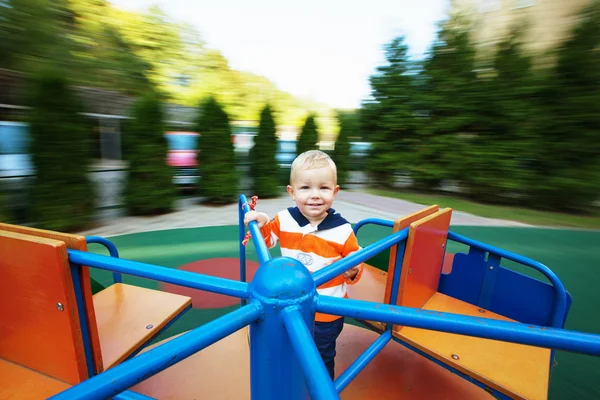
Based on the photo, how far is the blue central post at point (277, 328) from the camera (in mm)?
622

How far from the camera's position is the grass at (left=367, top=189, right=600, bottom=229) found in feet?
18.8

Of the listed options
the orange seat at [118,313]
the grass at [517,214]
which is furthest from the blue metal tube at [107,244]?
the grass at [517,214]

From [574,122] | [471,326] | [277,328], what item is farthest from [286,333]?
[574,122]

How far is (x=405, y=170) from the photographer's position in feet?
27.3

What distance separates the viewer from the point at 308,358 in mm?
517

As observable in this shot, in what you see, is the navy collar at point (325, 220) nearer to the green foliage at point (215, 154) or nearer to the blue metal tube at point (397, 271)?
the blue metal tube at point (397, 271)

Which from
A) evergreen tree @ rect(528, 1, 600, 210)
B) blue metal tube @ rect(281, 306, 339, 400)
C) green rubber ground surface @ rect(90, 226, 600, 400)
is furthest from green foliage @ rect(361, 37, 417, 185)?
blue metal tube @ rect(281, 306, 339, 400)

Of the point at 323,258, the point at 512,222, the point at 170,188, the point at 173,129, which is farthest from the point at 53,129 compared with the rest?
the point at 512,222

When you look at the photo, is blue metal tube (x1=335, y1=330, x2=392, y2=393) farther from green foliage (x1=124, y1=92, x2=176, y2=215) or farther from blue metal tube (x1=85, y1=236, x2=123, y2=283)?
green foliage (x1=124, y1=92, x2=176, y2=215)

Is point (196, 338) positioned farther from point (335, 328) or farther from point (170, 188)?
point (170, 188)

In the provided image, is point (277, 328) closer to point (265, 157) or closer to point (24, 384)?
point (24, 384)

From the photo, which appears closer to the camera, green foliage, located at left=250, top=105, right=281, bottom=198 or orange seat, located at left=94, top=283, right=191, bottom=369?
orange seat, located at left=94, top=283, right=191, bottom=369

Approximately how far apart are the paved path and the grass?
384 mm

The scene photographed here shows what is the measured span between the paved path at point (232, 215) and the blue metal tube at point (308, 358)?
455 centimetres
